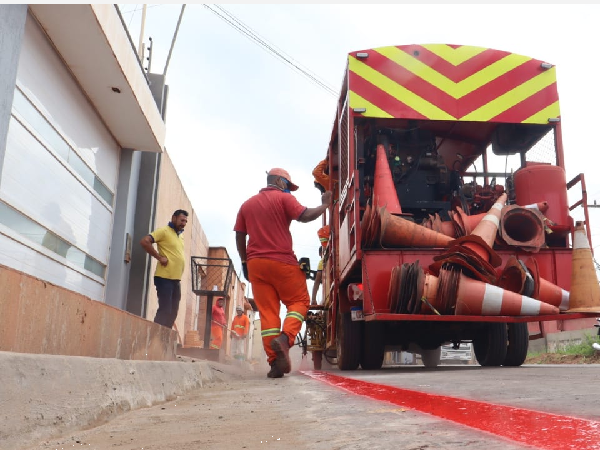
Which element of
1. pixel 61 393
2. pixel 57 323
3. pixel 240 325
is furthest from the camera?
pixel 240 325

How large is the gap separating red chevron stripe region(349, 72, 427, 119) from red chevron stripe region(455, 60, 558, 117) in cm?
50

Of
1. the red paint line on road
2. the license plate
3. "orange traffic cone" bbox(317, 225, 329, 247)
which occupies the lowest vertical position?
the red paint line on road

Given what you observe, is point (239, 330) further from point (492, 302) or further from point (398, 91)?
point (492, 302)

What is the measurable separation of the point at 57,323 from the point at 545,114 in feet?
16.9

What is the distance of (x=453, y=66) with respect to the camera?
603 centimetres

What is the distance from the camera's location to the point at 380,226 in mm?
4973

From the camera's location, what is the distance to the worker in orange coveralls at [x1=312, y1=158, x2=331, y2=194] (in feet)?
26.3

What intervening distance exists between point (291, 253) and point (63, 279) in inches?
80.9

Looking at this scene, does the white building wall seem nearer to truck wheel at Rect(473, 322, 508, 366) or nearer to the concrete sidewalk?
the concrete sidewalk

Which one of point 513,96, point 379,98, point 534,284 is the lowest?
point 534,284

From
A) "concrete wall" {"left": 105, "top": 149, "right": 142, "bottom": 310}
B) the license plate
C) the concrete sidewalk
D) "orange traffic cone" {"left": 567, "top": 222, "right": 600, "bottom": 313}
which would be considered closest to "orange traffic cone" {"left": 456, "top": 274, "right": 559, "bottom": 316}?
"orange traffic cone" {"left": 567, "top": 222, "right": 600, "bottom": 313}

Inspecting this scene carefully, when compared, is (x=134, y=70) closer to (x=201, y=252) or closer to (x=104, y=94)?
(x=104, y=94)

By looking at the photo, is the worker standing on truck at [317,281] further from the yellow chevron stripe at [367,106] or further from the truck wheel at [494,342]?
the yellow chevron stripe at [367,106]

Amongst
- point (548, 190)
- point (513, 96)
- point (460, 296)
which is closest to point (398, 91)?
point (513, 96)
